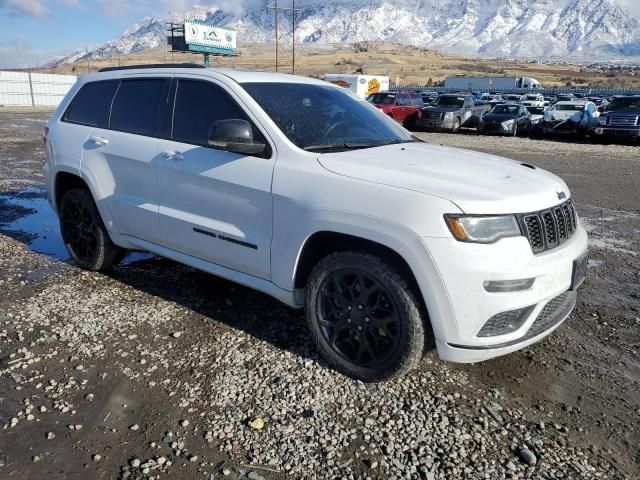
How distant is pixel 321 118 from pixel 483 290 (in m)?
1.83

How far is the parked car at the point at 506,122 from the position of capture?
74.9 feet

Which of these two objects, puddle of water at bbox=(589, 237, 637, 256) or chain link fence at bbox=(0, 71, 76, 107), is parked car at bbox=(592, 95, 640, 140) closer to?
puddle of water at bbox=(589, 237, 637, 256)

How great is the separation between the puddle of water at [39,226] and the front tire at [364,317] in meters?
3.00

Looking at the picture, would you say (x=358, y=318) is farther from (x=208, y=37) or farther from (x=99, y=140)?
(x=208, y=37)

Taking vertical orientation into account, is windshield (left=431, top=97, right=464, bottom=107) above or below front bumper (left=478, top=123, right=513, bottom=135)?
above

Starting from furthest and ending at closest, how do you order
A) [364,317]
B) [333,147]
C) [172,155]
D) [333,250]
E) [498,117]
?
[498,117] → [172,155] → [333,147] → [333,250] → [364,317]

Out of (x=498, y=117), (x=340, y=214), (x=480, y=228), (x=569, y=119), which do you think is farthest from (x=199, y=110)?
(x=498, y=117)

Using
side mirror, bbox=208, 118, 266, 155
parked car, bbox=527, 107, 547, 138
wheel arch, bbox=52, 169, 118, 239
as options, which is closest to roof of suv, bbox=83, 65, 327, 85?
side mirror, bbox=208, 118, 266, 155

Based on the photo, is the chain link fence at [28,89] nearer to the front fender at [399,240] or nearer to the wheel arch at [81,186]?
the wheel arch at [81,186]

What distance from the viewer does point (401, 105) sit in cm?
2564

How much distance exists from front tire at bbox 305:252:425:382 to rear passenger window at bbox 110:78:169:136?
2046 millimetres

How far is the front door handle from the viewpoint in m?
4.19

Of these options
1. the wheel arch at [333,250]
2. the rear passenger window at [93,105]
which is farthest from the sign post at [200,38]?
the wheel arch at [333,250]

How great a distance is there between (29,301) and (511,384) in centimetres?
383
